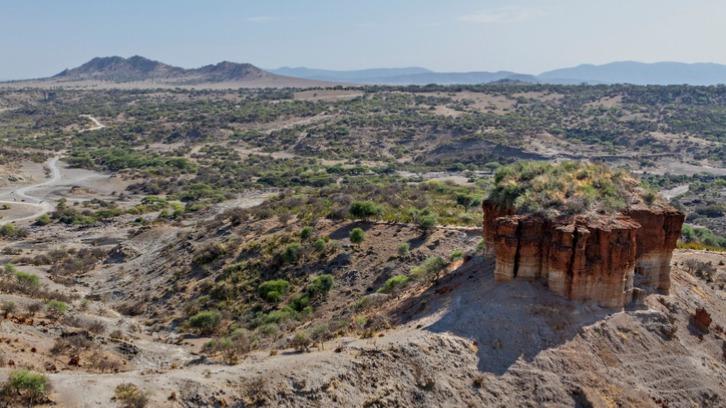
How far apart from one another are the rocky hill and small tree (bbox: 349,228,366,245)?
12.5 metres

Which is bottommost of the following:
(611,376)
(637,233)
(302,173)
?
(302,173)

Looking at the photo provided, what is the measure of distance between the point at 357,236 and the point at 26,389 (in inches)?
785

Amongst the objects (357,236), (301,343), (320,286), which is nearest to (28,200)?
(357,236)

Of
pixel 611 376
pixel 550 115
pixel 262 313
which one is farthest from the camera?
pixel 550 115

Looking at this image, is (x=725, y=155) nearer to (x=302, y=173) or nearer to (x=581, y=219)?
(x=302, y=173)

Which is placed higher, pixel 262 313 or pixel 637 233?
pixel 637 233

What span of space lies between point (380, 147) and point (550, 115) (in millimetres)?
40327

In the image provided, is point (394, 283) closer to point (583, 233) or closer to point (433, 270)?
point (433, 270)

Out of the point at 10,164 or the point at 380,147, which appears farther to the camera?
the point at 380,147

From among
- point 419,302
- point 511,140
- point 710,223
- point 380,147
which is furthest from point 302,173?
point 419,302

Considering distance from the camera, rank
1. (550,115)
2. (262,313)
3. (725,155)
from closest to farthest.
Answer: (262,313)
(725,155)
(550,115)

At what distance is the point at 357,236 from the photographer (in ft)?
101

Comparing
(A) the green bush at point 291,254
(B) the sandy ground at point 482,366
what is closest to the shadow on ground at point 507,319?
(B) the sandy ground at point 482,366

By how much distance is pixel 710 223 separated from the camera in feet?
169
